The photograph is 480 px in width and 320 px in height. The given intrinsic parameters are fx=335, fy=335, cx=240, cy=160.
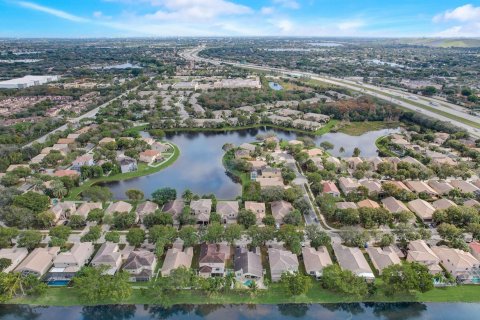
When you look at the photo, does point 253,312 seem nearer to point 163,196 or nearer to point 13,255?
point 163,196

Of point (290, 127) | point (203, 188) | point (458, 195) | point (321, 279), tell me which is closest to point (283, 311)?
point (321, 279)

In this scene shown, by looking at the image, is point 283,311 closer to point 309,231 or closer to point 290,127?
point 309,231

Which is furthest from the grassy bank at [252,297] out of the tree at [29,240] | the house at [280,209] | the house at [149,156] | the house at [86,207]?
the house at [149,156]

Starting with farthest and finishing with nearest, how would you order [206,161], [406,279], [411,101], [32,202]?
[411,101] → [206,161] → [32,202] → [406,279]

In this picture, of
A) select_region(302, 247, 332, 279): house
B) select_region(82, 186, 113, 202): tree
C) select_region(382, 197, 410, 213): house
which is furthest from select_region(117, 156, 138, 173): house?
select_region(382, 197, 410, 213): house

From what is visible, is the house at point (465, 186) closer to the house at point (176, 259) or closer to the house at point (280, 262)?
the house at point (280, 262)

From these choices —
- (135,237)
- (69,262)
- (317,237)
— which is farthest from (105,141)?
(317,237)

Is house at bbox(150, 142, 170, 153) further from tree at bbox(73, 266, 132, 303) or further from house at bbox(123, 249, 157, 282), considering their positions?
tree at bbox(73, 266, 132, 303)
